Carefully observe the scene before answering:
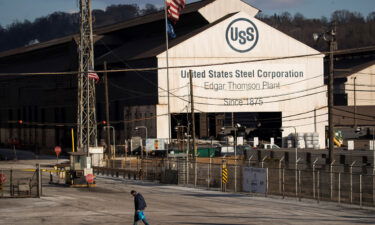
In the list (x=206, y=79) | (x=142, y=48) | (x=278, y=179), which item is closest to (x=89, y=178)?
(x=278, y=179)

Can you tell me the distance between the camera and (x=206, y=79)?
8269cm

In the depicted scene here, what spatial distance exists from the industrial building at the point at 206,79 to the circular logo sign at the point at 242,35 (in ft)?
0.41

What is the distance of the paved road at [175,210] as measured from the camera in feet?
102

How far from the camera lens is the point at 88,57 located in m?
62.0

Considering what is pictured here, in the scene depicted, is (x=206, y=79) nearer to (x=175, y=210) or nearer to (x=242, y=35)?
(x=242, y=35)

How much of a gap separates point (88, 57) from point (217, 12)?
32.4 meters

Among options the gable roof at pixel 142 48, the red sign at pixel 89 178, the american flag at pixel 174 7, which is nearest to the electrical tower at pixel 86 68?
the american flag at pixel 174 7

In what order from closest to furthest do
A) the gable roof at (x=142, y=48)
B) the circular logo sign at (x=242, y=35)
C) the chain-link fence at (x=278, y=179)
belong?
the chain-link fence at (x=278, y=179) → the gable roof at (x=142, y=48) → the circular logo sign at (x=242, y=35)

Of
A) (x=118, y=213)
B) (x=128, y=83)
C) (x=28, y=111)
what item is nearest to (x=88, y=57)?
(x=128, y=83)

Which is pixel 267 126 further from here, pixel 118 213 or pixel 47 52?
pixel 118 213

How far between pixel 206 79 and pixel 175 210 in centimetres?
4870

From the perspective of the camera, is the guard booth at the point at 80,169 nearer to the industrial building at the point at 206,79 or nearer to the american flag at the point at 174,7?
the american flag at the point at 174,7

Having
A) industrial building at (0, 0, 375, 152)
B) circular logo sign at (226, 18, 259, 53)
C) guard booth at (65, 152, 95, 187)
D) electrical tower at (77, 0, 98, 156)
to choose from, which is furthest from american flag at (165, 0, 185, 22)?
circular logo sign at (226, 18, 259, 53)

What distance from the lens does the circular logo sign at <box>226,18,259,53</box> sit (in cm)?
8412
